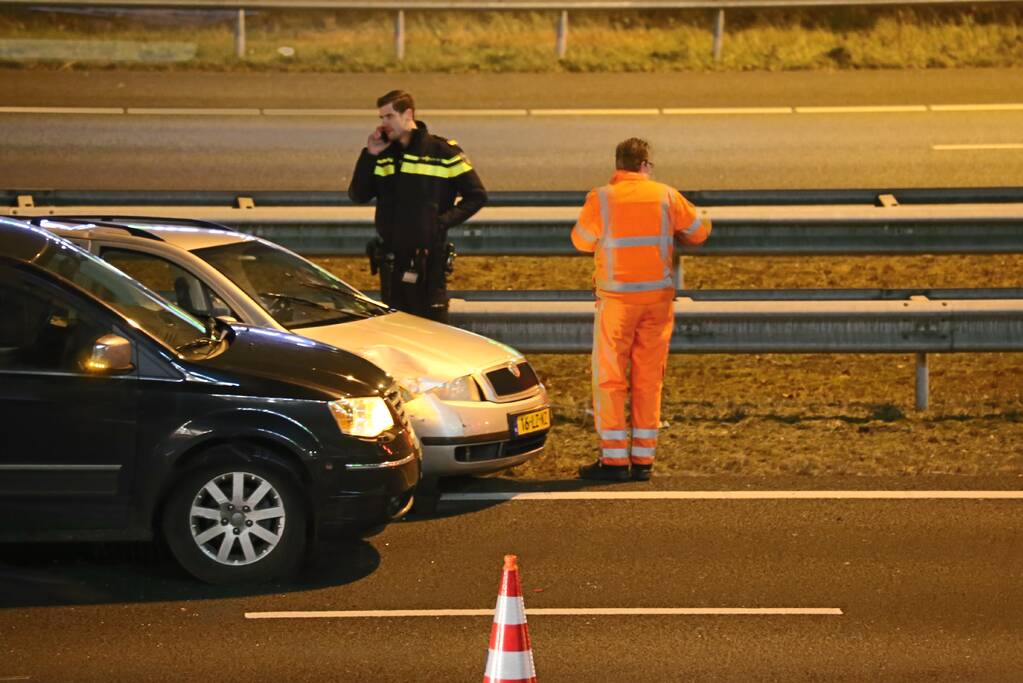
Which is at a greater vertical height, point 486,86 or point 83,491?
point 486,86

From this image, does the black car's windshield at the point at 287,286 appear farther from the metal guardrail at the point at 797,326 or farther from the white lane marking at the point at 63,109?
the white lane marking at the point at 63,109

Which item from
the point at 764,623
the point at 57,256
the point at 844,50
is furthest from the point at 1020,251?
the point at 844,50

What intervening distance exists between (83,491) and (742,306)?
511cm

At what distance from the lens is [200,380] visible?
8570 millimetres

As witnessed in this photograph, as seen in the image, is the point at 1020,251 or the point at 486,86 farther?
the point at 486,86

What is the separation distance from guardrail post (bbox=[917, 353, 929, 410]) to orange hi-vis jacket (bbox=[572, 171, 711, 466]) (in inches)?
91.5

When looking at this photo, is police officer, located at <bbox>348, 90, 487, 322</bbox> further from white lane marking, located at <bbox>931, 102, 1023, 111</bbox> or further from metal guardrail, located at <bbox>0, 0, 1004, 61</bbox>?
metal guardrail, located at <bbox>0, 0, 1004, 61</bbox>

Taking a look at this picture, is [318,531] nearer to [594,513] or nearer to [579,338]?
[594,513]

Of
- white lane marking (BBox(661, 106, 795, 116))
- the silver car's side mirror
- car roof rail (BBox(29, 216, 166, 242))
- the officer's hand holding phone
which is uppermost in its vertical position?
the officer's hand holding phone

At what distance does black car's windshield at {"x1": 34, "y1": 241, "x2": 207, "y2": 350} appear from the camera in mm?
8930

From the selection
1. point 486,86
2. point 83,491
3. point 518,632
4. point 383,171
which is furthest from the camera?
point 486,86

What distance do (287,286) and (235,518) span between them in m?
2.60

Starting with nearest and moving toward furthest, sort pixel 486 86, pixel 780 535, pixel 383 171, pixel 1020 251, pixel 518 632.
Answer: pixel 518 632, pixel 780 535, pixel 383 171, pixel 1020 251, pixel 486 86

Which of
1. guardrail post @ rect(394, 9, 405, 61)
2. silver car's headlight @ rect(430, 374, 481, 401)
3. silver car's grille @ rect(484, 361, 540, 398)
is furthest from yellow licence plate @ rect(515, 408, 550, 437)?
guardrail post @ rect(394, 9, 405, 61)
